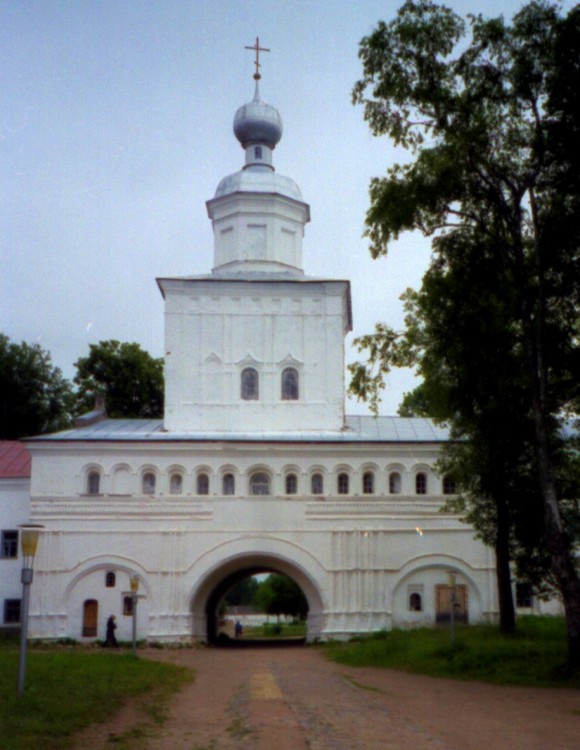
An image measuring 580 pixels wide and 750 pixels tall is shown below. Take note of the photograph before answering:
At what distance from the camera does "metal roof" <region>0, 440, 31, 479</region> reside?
3403cm

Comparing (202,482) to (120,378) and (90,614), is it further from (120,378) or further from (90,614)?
(120,378)

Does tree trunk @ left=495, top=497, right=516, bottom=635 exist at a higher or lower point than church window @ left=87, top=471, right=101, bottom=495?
lower

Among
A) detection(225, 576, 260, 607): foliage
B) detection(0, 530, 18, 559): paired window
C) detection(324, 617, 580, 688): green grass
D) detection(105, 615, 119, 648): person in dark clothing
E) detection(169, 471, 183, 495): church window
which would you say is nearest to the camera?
detection(324, 617, 580, 688): green grass

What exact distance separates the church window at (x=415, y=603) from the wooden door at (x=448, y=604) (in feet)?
1.79

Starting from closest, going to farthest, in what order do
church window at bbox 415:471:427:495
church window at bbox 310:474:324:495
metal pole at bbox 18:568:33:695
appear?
metal pole at bbox 18:568:33:695
church window at bbox 310:474:324:495
church window at bbox 415:471:427:495

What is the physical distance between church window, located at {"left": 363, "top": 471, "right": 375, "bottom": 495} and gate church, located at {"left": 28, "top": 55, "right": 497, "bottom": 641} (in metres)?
0.07

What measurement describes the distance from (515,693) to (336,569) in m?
15.4

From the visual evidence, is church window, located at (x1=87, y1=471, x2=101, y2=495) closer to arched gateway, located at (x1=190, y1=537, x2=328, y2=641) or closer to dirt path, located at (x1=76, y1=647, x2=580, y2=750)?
arched gateway, located at (x1=190, y1=537, x2=328, y2=641)

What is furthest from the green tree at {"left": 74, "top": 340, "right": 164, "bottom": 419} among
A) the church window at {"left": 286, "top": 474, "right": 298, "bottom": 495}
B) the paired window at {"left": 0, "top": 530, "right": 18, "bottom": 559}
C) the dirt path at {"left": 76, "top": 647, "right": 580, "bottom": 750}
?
the dirt path at {"left": 76, "top": 647, "right": 580, "bottom": 750}

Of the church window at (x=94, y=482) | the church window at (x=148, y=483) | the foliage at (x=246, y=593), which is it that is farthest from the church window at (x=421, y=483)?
the foliage at (x=246, y=593)

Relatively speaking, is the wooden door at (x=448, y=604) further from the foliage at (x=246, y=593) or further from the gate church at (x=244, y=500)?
the foliage at (x=246, y=593)

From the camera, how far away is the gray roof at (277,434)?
3117 cm

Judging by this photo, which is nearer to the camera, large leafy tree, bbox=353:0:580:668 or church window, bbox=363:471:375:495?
large leafy tree, bbox=353:0:580:668

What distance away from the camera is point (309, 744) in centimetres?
996
